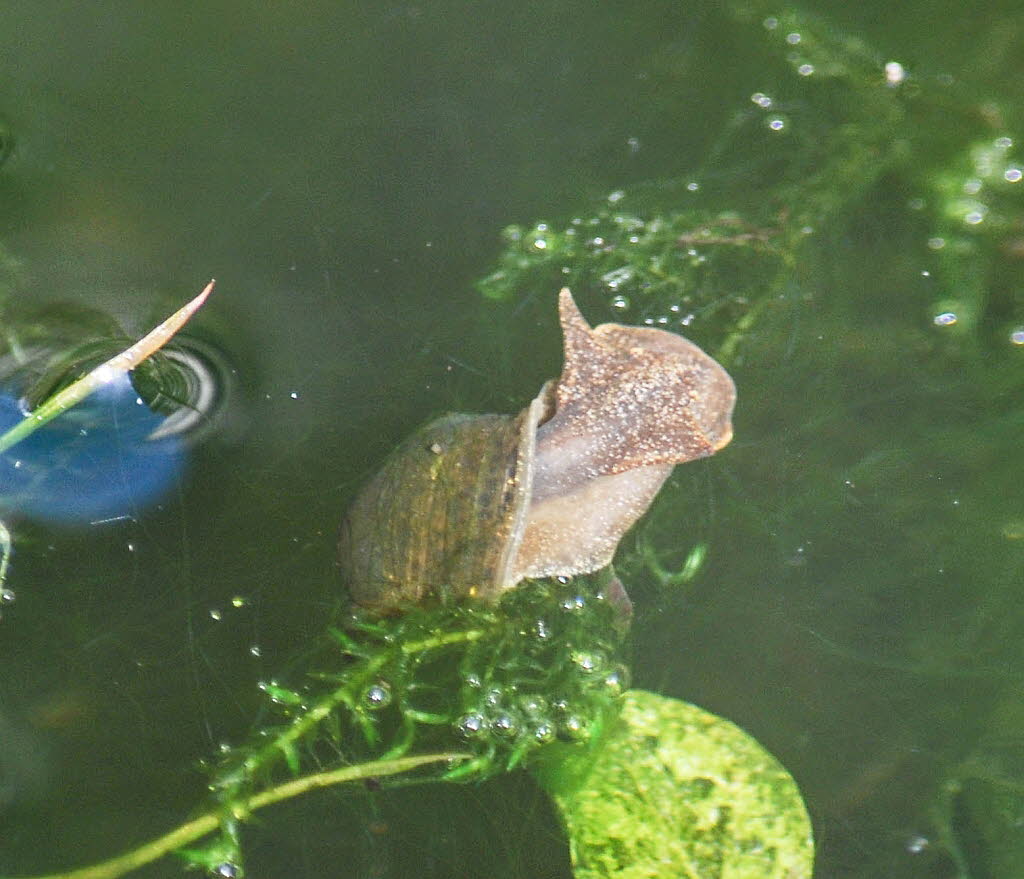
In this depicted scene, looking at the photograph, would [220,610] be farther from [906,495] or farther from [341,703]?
[906,495]

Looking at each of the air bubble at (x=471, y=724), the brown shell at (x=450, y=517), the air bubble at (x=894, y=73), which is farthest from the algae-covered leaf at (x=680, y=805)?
the air bubble at (x=894, y=73)

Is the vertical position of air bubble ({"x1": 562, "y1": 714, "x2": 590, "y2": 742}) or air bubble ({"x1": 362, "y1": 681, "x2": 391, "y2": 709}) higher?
air bubble ({"x1": 362, "y1": 681, "x2": 391, "y2": 709})

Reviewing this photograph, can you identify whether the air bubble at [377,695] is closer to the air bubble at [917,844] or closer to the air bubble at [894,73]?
the air bubble at [917,844]

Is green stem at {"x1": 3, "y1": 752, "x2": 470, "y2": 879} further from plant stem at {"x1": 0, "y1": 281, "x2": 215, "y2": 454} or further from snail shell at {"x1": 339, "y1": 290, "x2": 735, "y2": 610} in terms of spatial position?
plant stem at {"x1": 0, "y1": 281, "x2": 215, "y2": 454}

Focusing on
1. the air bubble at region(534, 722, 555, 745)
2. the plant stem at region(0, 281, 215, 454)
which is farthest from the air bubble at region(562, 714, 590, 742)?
the plant stem at region(0, 281, 215, 454)

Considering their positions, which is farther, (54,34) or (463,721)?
(54,34)

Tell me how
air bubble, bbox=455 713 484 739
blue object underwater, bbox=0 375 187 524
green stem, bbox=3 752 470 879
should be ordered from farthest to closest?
blue object underwater, bbox=0 375 187 524
air bubble, bbox=455 713 484 739
green stem, bbox=3 752 470 879

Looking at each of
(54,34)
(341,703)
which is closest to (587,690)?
(341,703)
